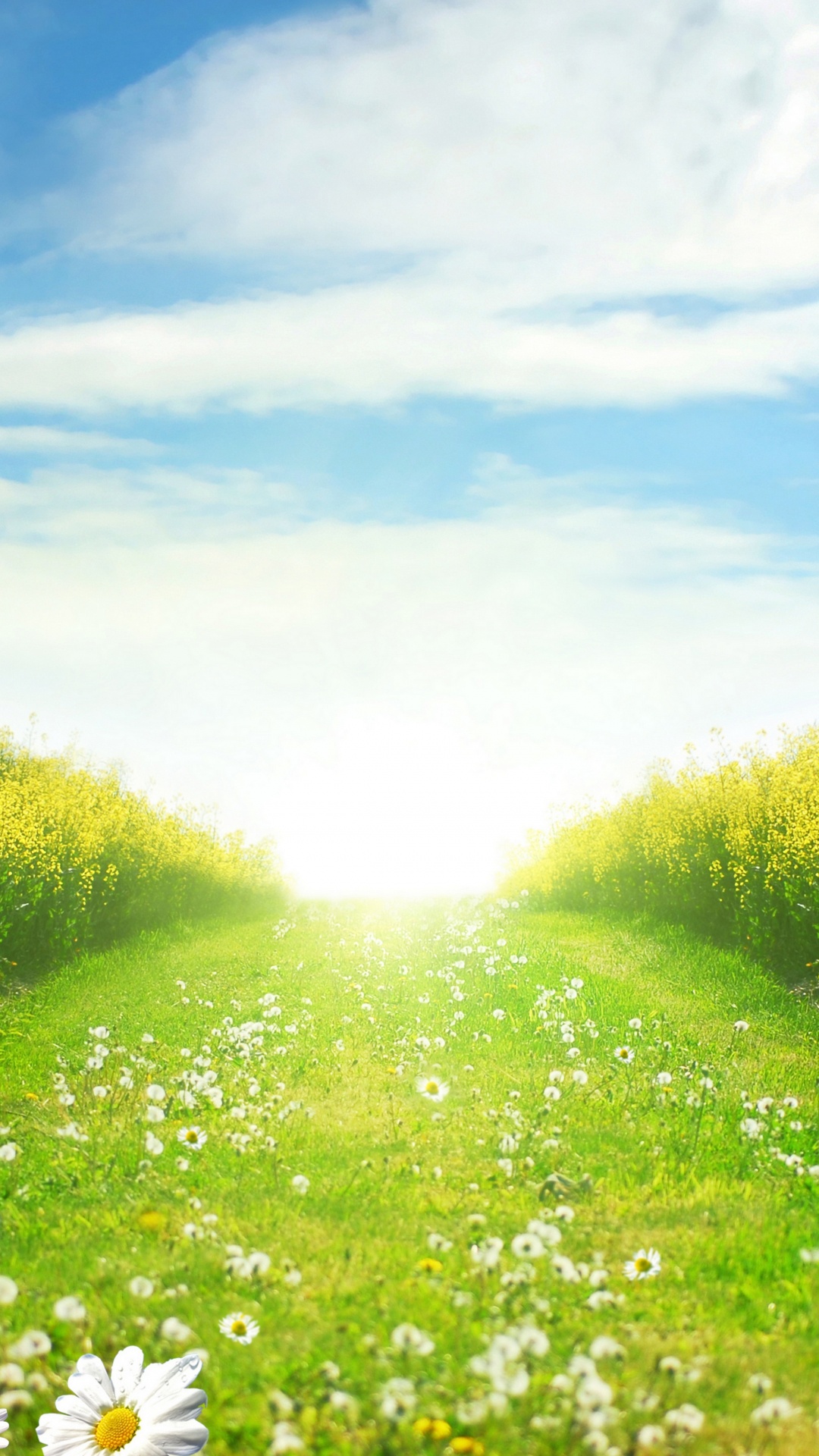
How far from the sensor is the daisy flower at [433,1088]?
6556mm

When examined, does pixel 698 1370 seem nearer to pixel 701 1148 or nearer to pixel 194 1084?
pixel 701 1148

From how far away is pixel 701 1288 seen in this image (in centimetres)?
453

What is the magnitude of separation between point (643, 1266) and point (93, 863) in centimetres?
1364

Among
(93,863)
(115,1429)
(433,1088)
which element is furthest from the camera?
(93,863)

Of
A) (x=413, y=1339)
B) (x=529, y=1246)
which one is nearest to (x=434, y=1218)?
(x=529, y=1246)

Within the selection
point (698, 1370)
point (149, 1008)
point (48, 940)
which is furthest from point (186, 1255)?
point (48, 940)

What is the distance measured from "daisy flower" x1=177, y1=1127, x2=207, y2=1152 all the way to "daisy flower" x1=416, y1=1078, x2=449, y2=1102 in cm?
149

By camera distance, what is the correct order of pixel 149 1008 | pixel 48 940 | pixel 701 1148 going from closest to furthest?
pixel 701 1148 < pixel 149 1008 < pixel 48 940

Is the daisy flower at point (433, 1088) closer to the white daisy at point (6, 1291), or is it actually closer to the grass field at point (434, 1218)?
the grass field at point (434, 1218)

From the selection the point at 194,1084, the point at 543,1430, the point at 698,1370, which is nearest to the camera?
the point at 543,1430

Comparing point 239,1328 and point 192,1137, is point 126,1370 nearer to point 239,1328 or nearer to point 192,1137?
point 239,1328

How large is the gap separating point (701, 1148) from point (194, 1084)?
352 cm

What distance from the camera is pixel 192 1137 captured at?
20.3 ft

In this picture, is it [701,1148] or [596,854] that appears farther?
[596,854]
